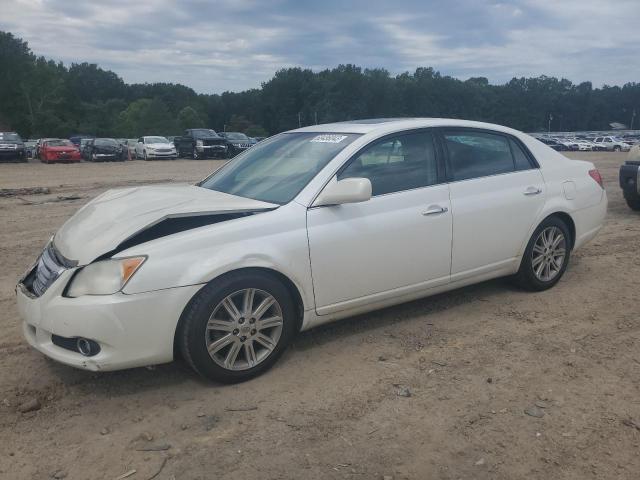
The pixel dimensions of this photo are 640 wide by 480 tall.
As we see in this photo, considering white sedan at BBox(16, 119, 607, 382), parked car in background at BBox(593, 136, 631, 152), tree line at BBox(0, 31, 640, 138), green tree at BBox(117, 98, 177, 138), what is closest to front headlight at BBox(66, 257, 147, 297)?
white sedan at BBox(16, 119, 607, 382)

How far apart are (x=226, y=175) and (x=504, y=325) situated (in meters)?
2.56

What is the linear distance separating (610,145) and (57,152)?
47400 mm

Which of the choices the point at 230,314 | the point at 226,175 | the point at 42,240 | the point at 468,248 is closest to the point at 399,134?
the point at 468,248

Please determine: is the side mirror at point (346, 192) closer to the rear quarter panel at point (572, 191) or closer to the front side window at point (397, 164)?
the front side window at point (397, 164)

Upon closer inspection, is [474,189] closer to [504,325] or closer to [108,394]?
[504,325]

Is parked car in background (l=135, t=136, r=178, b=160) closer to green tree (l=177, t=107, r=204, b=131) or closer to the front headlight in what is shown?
the front headlight

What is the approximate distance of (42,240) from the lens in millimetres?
7734

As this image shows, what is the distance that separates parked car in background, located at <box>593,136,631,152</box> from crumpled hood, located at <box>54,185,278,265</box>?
54.7m

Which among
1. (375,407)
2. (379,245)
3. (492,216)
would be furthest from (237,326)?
(492,216)

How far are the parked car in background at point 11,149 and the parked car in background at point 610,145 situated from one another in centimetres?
4778

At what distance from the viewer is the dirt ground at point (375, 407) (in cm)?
273

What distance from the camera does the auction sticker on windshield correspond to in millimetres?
4273

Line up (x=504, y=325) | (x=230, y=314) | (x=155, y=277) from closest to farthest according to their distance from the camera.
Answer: (x=155, y=277), (x=230, y=314), (x=504, y=325)

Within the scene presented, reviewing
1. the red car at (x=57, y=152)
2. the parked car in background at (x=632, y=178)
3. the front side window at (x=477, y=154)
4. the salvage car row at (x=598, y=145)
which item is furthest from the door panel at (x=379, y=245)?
the salvage car row at (x=598, y=145)
